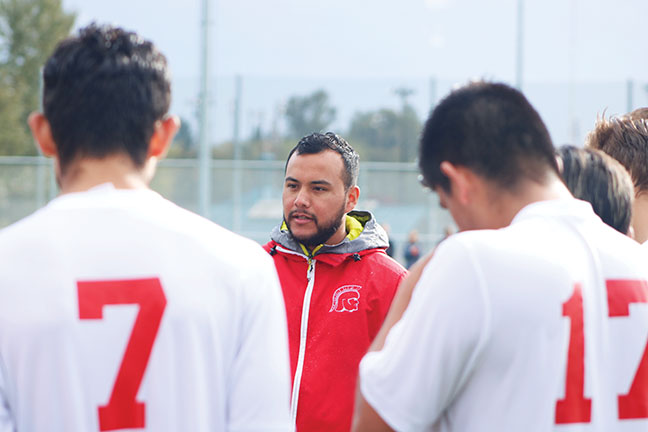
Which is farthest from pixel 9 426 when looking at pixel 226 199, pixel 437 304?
pixel 226 199

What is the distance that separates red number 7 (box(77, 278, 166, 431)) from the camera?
1484 mm

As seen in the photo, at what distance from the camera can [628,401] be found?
Result: 1.62m

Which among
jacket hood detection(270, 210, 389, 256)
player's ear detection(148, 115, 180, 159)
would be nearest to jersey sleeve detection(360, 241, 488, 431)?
player's ear detection(148, 115, 180, 159)

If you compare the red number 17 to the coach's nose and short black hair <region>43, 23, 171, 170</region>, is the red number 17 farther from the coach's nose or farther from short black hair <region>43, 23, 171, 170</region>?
the coach's nose

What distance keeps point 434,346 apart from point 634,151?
61.3 inches

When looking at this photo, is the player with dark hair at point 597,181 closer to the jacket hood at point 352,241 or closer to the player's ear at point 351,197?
the jacket hood at point 352,241

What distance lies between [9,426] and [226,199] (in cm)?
1337

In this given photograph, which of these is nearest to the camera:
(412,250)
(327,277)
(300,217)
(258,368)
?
(258,368)

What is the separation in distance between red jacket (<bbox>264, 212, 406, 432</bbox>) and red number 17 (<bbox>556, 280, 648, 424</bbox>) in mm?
1456

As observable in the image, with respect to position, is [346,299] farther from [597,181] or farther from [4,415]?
[4,415]

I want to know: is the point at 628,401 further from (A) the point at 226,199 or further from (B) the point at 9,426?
(A) the point at 226,199

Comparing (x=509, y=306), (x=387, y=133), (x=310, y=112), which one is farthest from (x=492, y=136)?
(x=310, y=112)

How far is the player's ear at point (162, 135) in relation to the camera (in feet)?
5.34

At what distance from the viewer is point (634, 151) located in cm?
261
